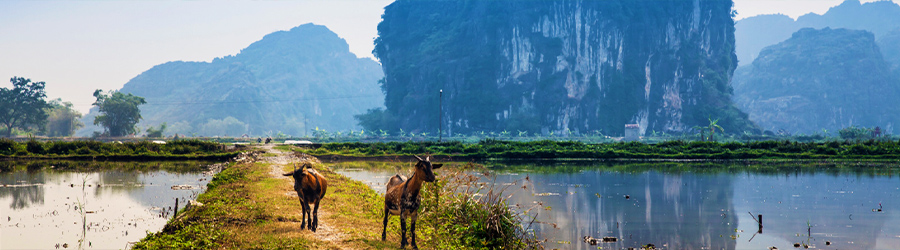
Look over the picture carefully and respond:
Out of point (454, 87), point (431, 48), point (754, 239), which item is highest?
point (431, 48)

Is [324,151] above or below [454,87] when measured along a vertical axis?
below

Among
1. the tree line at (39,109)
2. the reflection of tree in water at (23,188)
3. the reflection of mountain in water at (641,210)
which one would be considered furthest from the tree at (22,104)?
the reflection of mountain in water at (641,210)

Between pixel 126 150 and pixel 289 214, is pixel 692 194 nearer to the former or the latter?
pixel 289 214

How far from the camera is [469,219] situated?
13.4 metres

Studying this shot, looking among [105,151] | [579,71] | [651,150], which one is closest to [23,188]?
[105,151]

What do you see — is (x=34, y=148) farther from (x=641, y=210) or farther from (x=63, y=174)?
(x=641, y=210)

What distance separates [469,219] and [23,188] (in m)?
24.5

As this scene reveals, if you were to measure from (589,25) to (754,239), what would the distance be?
173 m

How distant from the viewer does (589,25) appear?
604ft

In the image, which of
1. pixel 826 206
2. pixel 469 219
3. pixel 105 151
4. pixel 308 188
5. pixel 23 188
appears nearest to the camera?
pixel 469 219

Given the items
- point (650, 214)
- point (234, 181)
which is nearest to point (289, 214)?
point (234, 181)

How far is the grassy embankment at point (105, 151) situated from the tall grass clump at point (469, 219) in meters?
40.2

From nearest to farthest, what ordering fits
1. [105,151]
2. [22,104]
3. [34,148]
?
[105,151] < [34,148] < [22,104]

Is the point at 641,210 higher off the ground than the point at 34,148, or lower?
lower
